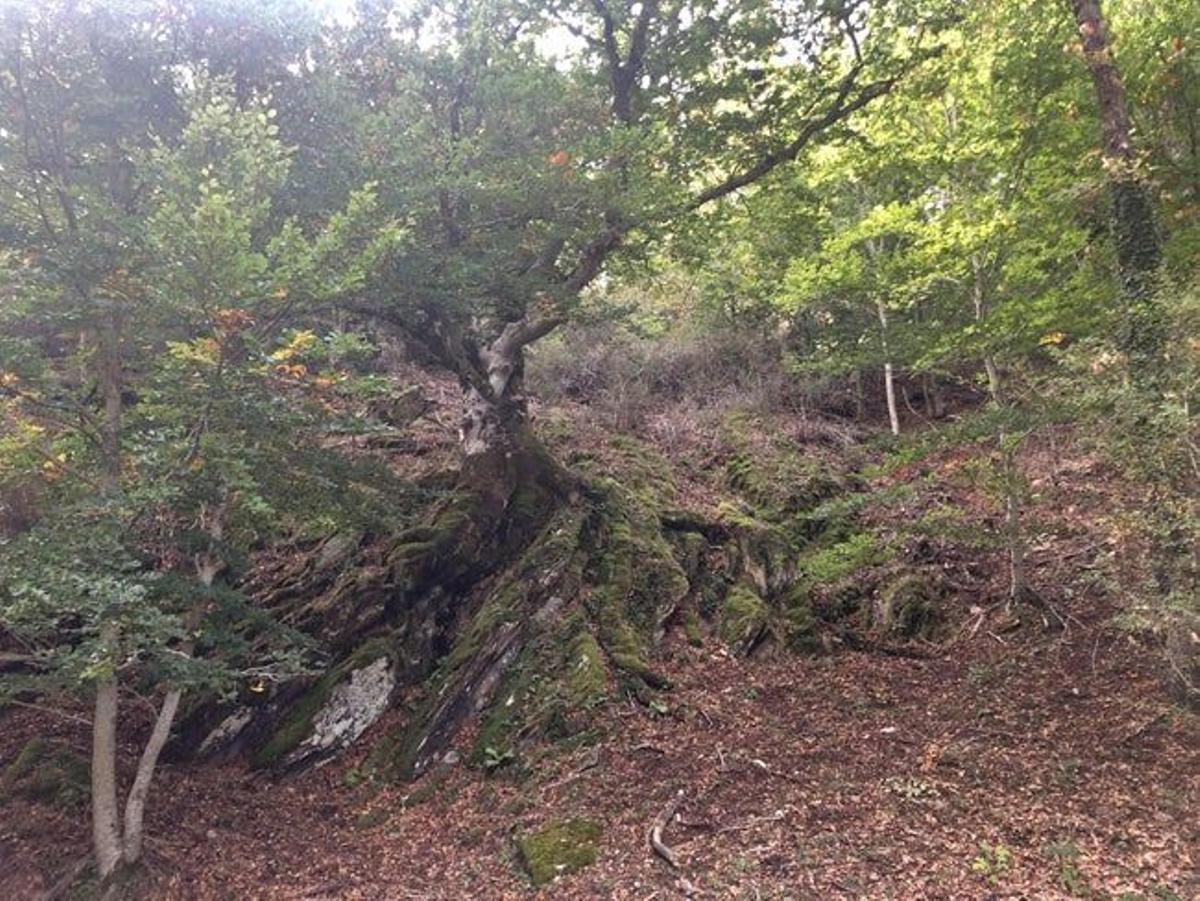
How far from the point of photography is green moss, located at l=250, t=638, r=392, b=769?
26.5ft

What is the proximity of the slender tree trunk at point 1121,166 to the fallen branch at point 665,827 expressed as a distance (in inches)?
242

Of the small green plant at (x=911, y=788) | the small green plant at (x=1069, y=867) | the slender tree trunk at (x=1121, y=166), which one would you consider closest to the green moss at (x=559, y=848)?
the small green plant at (x=911, y=788)

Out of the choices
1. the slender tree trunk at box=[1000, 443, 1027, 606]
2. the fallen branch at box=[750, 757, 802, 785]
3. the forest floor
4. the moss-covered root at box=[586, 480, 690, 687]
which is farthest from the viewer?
the moss-covered root at box=[586, 480, 690, 687]

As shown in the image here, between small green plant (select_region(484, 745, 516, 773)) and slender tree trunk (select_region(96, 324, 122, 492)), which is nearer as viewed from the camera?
slender tree trunk (select_region(96, 324, 122, 492))

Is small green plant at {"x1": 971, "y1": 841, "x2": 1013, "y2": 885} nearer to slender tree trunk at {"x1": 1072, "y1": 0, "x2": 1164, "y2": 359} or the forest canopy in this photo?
the forest canopy

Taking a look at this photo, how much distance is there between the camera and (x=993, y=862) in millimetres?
5055

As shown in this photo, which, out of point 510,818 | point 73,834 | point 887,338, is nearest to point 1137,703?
point 887,338

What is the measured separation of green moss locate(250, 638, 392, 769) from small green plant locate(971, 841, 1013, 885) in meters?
6.39

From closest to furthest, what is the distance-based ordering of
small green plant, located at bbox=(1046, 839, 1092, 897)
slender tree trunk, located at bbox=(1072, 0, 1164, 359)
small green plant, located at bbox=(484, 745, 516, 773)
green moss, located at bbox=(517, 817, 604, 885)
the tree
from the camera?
small green plant, located at bbox=(1046, 839, 1092, 897) → the tree → green moss, located at bbox=(517, 817, 604, 885) → slender tree trunk, located at bbox=(1072, 0, 1164, 359) → small green plant, located at bbox=(484, 745, 516, 773)

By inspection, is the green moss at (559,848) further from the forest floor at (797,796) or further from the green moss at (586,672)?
the green moss at (586,672)

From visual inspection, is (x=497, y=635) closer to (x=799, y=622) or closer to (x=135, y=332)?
(x=799, y=622)

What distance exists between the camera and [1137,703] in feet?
22.1

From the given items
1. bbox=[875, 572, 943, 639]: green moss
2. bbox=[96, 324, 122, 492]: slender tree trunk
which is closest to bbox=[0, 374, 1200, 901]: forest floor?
bbox=[875, 572, 943, 639]: green moss

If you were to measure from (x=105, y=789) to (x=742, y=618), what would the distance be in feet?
23.2
